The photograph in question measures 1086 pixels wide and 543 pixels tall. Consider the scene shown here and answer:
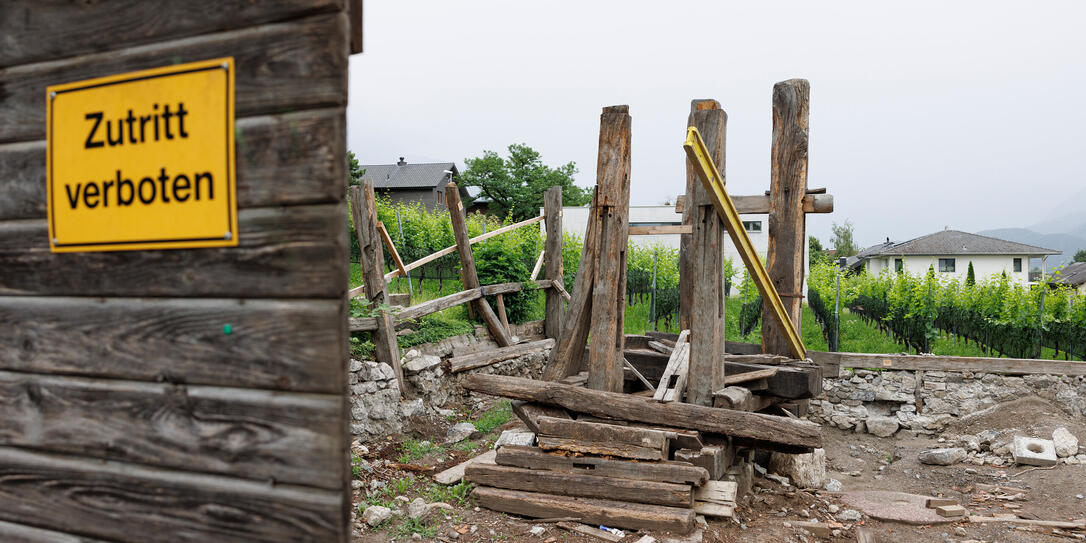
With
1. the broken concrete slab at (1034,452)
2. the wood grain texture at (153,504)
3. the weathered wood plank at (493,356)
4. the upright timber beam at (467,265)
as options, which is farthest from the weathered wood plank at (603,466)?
the upright timber beam at (467,265)

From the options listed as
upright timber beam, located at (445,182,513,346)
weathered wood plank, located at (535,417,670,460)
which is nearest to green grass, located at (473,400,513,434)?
upright timber beam, located at (445,182,513,346)

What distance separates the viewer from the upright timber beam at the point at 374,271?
7.95 meters

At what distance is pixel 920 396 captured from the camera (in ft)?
31.4

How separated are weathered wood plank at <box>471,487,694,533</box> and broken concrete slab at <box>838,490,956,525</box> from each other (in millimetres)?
2065

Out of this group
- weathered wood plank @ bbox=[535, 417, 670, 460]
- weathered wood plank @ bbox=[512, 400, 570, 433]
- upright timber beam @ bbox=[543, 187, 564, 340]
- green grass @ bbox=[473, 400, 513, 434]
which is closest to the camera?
weathered wood plank @ bbox=[535, 417, 670, 460]

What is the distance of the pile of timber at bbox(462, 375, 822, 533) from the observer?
5062 mm

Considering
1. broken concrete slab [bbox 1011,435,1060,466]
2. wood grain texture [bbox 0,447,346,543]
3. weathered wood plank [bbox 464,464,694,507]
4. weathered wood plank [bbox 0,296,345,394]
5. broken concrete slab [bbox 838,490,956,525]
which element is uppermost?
weathered wood plank [bbox 0,296,345,394]

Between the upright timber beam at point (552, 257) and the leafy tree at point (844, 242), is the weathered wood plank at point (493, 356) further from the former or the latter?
the leafy tree at point (844, 242)

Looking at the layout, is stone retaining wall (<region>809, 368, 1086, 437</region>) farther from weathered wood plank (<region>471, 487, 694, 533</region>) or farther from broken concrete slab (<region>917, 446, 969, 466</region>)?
weathered wood plank (<region>471, 487, 694, 533</region>)

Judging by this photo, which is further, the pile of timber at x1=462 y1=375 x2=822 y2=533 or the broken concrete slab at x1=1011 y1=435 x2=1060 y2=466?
the broken concrete slab at x1=1011 y1=435 x2=1060 y2=466

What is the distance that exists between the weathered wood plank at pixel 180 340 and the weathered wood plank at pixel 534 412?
4363 millimetres

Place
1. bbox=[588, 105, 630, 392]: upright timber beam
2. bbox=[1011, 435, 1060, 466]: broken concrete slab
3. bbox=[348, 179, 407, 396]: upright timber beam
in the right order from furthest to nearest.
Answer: bbox=[348, 179, 407, 396]: upright timber beam → bbox=[1011, 435, 1060, 466]: broken concrete slab → bbox=[588, 105, 630, 392]: upright timber beam

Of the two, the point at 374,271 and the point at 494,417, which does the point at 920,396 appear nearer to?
the point at 494,417

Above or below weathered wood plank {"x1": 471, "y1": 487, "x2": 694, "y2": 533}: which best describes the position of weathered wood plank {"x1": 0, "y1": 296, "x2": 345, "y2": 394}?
above
